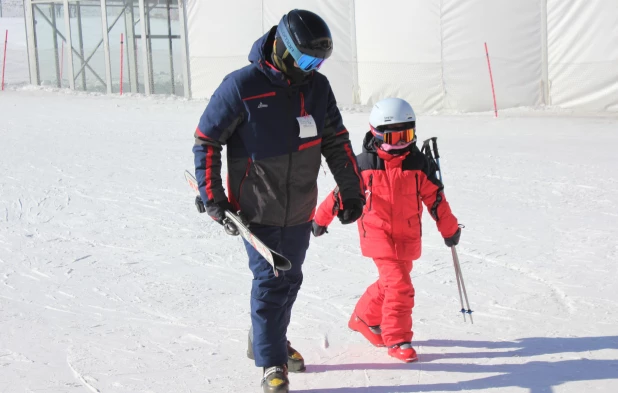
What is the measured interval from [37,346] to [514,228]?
4.48 meters

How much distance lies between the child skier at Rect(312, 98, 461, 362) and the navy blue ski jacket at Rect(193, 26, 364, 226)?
524 millimetres

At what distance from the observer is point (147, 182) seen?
9727mm

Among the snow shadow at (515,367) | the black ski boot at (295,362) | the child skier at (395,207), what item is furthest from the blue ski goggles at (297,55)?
the snow shadow at (515,367)

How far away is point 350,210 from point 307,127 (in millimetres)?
524

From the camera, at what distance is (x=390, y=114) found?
4.57 m

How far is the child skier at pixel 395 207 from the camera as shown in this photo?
14.8 ft

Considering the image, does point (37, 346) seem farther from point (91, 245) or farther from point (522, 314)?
point (522, 314)

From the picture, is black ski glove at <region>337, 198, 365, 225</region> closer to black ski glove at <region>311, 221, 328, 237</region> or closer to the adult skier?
the adult skier

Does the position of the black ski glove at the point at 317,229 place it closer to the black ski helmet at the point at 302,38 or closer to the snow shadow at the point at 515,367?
the snow shadow at the point at 515,367

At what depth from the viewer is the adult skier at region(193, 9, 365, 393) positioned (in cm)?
384

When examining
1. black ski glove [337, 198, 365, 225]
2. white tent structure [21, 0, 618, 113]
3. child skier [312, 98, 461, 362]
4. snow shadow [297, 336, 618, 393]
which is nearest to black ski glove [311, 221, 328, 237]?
child skier [312, 98, 461, 362]

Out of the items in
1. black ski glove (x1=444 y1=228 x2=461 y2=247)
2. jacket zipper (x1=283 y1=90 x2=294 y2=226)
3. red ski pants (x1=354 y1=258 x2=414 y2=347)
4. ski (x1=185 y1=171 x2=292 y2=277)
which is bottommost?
red ski pants (x1=354 y1=258 x2=414 y2=347)

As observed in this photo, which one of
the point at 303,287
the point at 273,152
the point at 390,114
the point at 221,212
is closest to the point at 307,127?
the point at 273,152

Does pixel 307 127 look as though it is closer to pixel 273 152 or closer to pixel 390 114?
pixel 273 152
